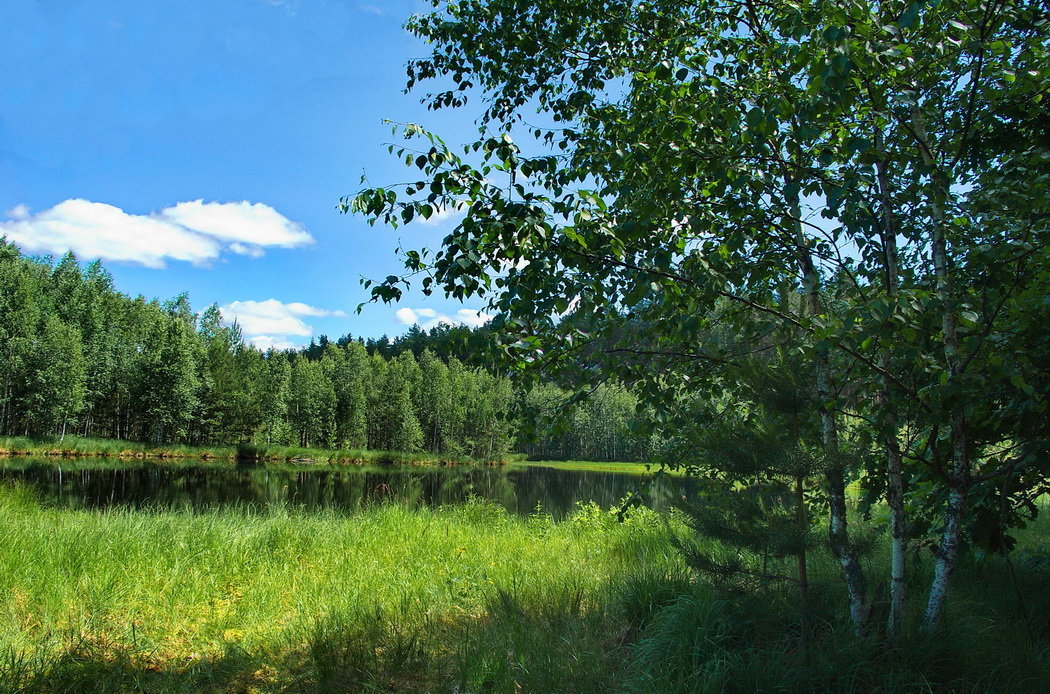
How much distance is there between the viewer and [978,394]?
2998 millimetres

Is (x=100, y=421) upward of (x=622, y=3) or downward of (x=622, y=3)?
downward

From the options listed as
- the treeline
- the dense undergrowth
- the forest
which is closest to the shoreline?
the treeline

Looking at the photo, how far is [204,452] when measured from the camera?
1829 inches

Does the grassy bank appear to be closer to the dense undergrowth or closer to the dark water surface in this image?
the dark water surface

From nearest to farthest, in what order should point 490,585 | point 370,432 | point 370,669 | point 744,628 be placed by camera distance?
point 744,628
point 370,669
point 490,585
point 370,432

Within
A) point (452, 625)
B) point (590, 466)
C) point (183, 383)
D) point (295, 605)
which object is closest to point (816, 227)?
point (452, 625)

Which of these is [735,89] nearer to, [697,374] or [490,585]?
[697,374]

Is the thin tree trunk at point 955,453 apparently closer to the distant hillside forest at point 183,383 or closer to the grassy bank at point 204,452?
the distant hillside forest at point 183,383

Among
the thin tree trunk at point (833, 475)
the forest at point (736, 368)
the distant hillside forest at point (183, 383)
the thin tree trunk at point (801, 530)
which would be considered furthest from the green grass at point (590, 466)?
the thin tree trunk at point (801, 530)

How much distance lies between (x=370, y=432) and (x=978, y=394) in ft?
211

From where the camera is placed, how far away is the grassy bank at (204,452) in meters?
37.3

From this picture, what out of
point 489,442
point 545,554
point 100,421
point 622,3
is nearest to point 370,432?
point 489,442

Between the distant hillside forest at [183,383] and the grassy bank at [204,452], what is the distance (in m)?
1.97

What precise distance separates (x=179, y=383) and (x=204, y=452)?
6.03 metres
